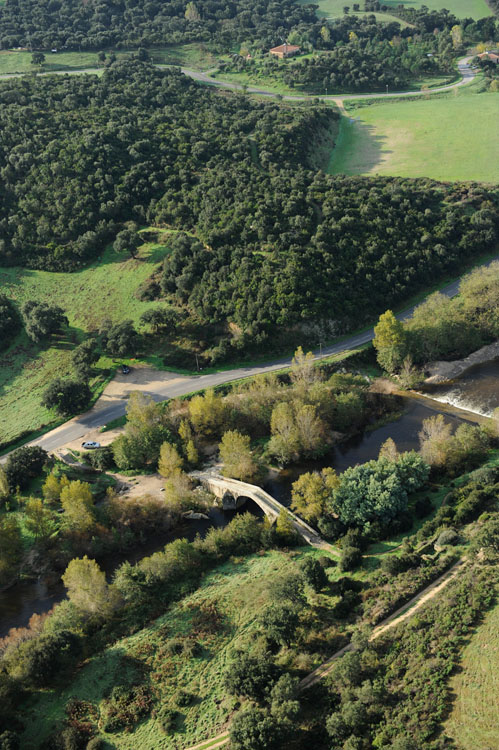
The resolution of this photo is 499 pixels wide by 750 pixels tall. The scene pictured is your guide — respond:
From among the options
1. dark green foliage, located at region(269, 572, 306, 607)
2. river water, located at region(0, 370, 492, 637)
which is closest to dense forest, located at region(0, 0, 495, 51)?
river water, located at region(0, 370, 492, 637)

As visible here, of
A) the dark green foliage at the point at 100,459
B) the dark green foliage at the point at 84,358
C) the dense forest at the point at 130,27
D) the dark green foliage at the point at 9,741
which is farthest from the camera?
the dense forest at the point at 130,27

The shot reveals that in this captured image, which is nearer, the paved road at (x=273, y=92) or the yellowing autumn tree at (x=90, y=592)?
the yellowing autumn tree at (x=90, y=592)

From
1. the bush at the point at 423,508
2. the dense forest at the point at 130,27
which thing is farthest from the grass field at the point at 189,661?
the dense forest at the point at 130,27

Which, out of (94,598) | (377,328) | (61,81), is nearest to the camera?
(94,598)

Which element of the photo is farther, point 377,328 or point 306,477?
point 377,328

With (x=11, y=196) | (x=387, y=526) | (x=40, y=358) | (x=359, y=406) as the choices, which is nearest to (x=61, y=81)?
(x=11, y=196)

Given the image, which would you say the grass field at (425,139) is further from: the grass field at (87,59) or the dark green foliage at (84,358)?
the dark green foliage at (84,358)

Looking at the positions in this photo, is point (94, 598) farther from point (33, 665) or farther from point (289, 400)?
point (289, 400)
